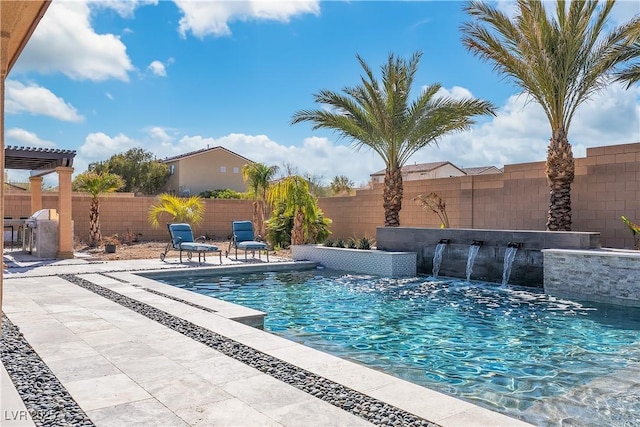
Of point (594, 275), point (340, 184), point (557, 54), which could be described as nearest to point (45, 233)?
point (594, 275)

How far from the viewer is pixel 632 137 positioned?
37.5 ft

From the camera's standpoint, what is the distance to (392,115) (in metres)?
14.0

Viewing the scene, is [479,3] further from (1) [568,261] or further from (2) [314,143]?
(2) [314,143]

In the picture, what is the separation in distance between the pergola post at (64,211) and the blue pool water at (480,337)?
4.54 m

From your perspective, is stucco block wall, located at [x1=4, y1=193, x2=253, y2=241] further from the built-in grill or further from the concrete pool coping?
the concrete pool coping

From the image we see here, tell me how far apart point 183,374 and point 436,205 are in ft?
40.1

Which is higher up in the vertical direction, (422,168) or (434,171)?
(422,168)

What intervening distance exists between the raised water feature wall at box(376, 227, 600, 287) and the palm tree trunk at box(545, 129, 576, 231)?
1.54m

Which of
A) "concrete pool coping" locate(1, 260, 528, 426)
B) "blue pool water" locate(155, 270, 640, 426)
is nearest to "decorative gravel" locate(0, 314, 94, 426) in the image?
"concrete pool coping" locate(1, 260, 528, 426)

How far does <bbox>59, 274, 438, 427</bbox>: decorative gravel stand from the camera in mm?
3328

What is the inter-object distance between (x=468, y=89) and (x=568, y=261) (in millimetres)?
6783

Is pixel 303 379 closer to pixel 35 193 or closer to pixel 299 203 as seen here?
pixel 299 203

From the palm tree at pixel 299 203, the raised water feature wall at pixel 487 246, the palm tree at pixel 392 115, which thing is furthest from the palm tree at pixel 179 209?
the raised water feature wall at pixel 487 246

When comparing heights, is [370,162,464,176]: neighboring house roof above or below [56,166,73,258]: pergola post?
above
